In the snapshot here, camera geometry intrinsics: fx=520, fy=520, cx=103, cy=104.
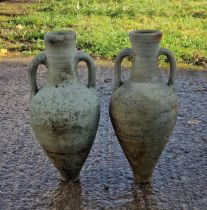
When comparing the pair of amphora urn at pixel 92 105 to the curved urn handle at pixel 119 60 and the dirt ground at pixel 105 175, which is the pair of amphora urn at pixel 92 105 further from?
the dirt ground at pixel 105 175

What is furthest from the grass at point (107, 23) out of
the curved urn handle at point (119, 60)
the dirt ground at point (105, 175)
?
the curved urn handle at point (119, 60)

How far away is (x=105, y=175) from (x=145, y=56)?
95 cm

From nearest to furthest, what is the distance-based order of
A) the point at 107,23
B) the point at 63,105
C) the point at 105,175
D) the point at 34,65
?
the point at 63,105
the point at 34,65
the point at 105,175
the point at 107,23

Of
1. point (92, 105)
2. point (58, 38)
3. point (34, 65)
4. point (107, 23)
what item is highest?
point (58, 38)

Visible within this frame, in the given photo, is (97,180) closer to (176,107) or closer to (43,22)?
(176,107)

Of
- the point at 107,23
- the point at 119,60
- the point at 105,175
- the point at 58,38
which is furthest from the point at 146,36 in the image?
the point at 107,23

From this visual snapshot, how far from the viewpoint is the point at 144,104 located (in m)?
3.31

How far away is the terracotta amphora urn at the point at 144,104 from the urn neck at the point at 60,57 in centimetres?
33

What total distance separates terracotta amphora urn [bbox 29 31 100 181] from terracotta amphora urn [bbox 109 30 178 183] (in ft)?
0.64

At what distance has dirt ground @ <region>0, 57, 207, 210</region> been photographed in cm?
340

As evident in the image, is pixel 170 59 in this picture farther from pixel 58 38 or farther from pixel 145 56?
pixel 58 38

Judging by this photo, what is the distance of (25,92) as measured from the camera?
5992 mm

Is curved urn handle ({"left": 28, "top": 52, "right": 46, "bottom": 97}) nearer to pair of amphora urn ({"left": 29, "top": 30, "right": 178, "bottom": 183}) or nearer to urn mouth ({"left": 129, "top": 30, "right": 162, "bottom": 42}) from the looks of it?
pair of amphora urn ({"left": 29, "top": 30, "right": 178, "bottom": 183})

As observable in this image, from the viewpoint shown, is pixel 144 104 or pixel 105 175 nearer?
pixel 144 104
